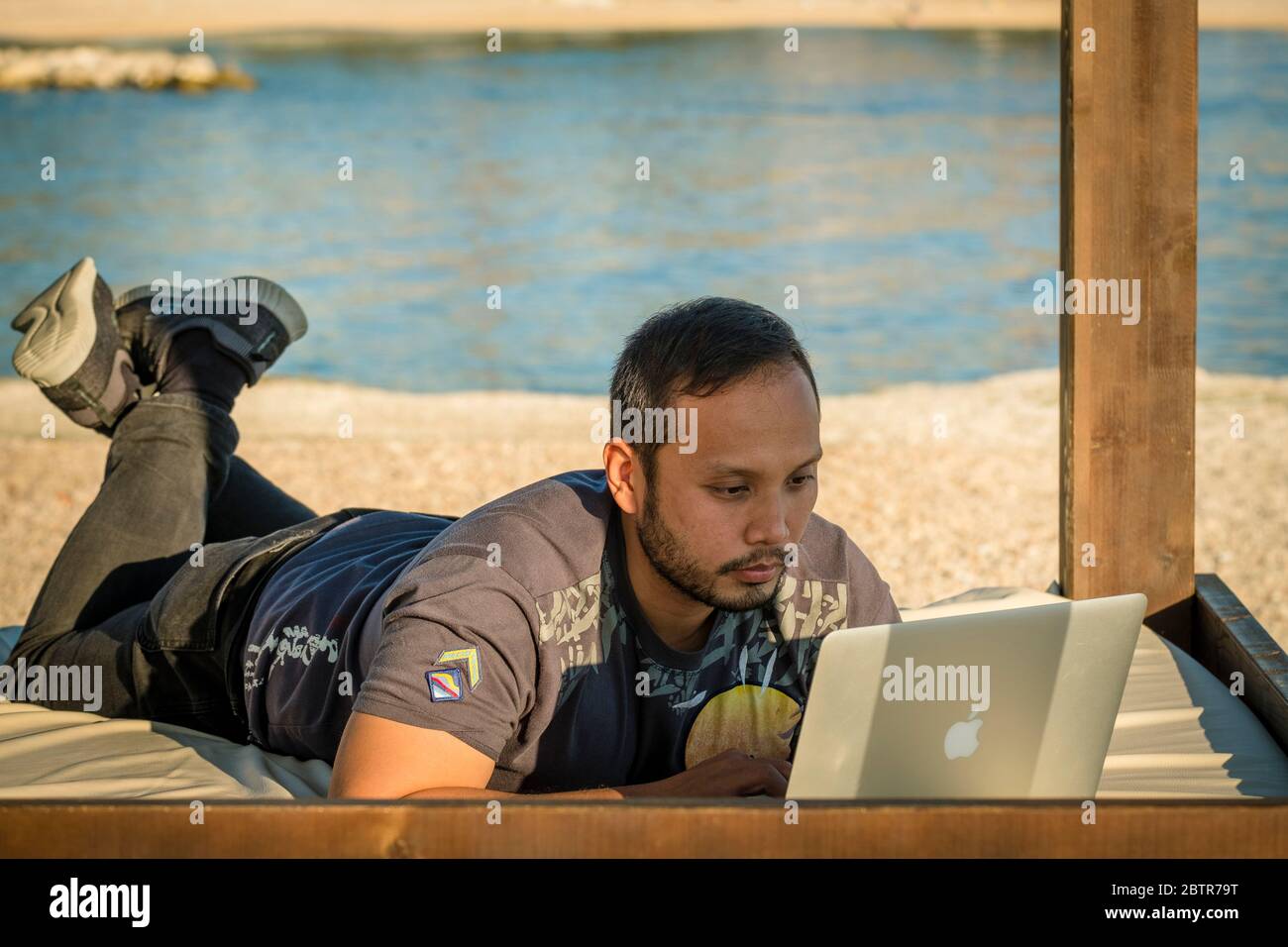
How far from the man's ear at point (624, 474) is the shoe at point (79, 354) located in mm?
1333

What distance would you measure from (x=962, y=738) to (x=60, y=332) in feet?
6.60

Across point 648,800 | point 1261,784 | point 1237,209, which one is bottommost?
point 1261,784

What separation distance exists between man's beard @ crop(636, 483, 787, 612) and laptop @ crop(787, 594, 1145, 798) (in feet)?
1.18

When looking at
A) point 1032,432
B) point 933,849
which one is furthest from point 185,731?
point 1032,432

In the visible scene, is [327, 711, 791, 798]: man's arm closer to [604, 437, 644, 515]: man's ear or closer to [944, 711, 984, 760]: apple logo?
[944, 711, 984, 760]: apple logo

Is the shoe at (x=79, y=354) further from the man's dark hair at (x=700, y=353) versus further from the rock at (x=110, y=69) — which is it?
the rock at (x=110, y=69)

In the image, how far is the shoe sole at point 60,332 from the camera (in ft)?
9.23

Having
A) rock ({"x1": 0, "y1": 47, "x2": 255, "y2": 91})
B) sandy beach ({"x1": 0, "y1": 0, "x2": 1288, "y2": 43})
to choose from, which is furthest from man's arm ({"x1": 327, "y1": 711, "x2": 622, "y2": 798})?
rock ({"x1": 0, "y1": 47, "x2": 255, "y2": 91})

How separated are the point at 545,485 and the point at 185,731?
90 cm

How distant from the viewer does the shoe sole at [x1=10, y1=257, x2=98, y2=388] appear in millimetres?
2814

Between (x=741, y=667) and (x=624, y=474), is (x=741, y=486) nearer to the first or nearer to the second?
(x=624, y=474)

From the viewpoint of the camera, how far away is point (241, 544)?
2533 mm

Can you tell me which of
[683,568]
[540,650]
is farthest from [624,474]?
[540,650]
